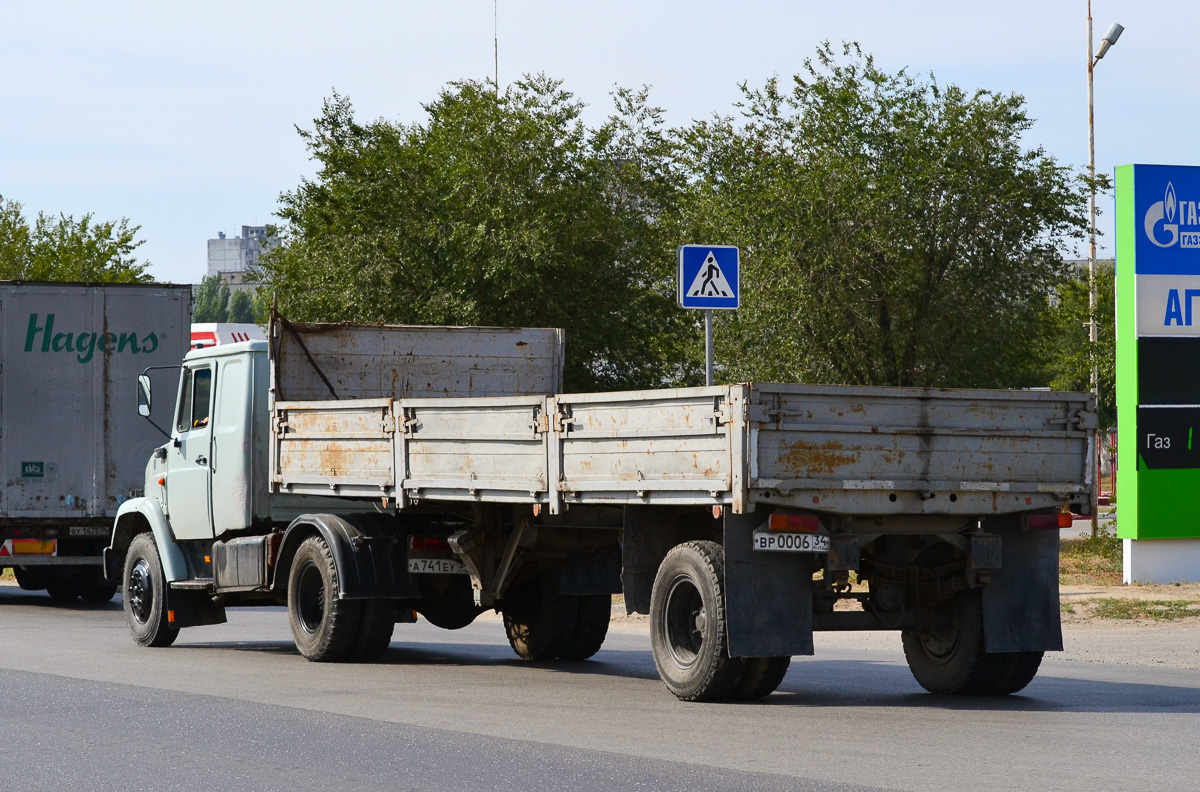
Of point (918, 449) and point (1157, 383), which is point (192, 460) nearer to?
point (918, 449)

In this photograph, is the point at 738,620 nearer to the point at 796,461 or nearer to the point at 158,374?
the point at 796,461

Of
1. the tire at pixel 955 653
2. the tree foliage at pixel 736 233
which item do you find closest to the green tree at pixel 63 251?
the tree foliage at pixel 736 233

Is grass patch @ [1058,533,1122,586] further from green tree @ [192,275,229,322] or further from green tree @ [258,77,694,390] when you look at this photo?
green tree @ [192,275,229,322]

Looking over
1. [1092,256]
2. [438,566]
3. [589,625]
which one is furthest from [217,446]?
[1092,256]

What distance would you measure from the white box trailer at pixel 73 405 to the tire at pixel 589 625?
24.3 feet

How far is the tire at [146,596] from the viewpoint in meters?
13.7

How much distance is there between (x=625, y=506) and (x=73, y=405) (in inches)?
399

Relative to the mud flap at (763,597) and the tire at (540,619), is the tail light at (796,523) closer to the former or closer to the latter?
the mud flap at (763,597)

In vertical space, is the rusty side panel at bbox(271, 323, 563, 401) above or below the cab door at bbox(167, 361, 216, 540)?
above

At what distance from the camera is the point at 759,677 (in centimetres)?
980

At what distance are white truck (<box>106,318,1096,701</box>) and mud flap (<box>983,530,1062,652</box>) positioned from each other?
1cm

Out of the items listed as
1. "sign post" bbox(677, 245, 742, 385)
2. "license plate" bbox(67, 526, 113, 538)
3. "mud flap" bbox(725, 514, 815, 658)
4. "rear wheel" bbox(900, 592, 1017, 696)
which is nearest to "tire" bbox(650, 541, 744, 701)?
"mud flap" bbox(725, 514, 815, 658)

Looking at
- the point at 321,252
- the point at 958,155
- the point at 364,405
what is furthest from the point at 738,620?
the point at 321,252

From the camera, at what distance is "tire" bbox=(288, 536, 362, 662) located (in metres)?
12.0
